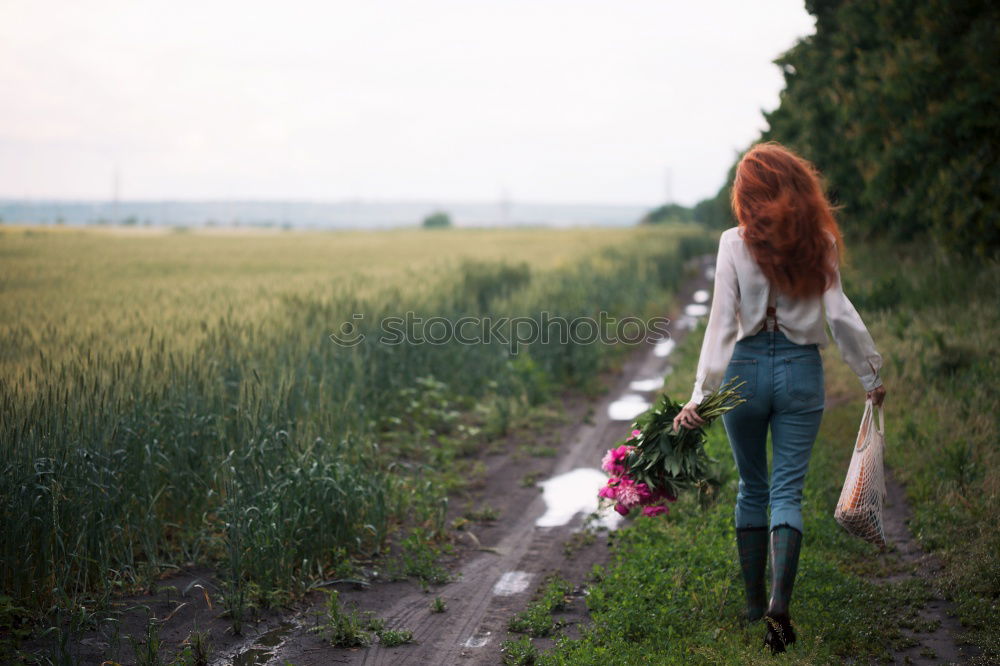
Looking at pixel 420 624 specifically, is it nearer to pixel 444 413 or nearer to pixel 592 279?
pixel 444 413

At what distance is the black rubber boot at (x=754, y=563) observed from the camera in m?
4.48

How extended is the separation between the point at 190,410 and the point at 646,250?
2354cm

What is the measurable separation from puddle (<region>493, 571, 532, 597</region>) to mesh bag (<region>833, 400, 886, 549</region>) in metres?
2.24

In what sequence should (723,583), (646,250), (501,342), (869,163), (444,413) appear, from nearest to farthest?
(723,583)
(444,413)
(501,342)
(869,163)
(646,250)

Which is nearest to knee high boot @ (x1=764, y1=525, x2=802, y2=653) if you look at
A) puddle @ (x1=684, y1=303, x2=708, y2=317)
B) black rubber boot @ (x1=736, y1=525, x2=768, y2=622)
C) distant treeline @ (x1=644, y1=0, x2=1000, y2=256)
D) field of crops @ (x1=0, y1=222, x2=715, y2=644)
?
black rubber boot @ (x1=736, y1=525, x2=768, y2=622)

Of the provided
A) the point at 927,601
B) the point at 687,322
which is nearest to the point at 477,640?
the point at 927,601

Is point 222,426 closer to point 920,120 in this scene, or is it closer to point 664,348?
point 664,348

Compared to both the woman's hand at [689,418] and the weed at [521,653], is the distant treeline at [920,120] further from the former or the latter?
the weed at [521,653]

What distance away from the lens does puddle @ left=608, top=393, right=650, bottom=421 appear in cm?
1095

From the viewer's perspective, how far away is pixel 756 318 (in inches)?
166

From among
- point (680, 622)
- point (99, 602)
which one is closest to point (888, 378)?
point (680, 622)

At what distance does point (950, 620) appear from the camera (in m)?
4.83

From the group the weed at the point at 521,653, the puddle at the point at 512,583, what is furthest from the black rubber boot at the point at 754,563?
the puddle at the point at 512,583

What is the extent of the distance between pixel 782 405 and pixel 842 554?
2235 millimetres
